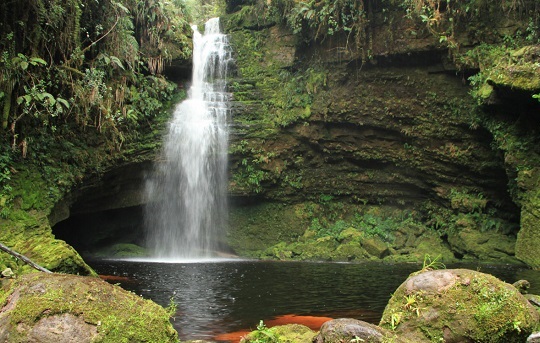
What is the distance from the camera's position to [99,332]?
3365 millimetres

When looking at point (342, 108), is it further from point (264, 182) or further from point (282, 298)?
point (282, 298)

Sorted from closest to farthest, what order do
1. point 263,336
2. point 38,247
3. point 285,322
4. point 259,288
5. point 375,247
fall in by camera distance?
point 263,336, point 285,322, point 38,247, point 259,288, point 375,247

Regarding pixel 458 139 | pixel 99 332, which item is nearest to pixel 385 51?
pixel 458 139

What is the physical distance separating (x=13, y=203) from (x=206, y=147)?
7.18 meters

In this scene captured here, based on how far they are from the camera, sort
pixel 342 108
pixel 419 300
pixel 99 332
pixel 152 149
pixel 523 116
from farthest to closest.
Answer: pixel 342 108
pixel 152 149
pixel 523 116
pixel 419 300
pixel 99 332

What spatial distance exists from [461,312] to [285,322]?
2596 millimetres

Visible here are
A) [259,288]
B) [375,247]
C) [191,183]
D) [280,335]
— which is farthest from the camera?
[191,183]

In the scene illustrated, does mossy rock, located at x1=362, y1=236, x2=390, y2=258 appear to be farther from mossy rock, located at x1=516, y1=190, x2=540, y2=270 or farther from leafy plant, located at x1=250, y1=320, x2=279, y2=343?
leafy plant, located at x1=250, y1=320, x2=279, y2=343

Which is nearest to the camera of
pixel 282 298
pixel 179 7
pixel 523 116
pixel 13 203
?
pixel 282 298

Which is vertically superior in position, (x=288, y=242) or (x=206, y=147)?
(x=206, y=147)

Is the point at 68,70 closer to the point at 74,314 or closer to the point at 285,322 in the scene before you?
the point at 285,322

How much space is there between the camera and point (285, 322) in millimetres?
5930

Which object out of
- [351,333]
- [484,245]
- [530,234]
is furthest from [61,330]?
[484,245]

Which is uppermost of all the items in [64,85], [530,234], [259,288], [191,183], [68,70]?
[68,70]
